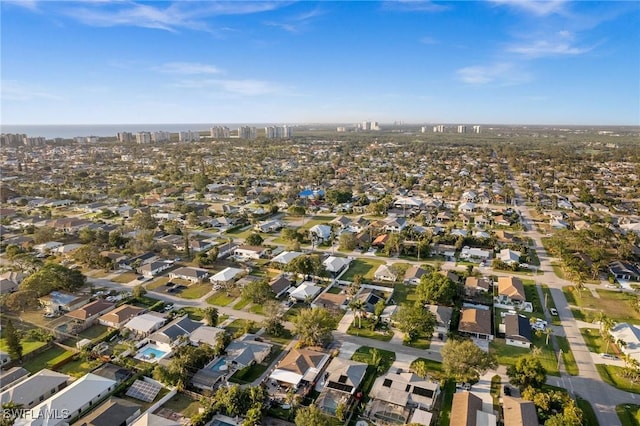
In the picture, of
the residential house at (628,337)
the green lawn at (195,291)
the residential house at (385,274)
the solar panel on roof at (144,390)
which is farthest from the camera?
the residential house at (385,274)

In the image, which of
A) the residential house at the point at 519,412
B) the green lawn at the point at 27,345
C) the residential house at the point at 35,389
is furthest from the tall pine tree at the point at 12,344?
the residential house at the point at 519,412

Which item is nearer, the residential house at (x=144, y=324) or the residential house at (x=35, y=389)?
the residential house at (x=35, y=389)

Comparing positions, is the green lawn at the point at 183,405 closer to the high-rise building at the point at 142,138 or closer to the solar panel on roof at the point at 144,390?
the solar panel on roof at the point at 144,390

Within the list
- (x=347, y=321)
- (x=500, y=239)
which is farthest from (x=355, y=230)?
(x=347, y=321)

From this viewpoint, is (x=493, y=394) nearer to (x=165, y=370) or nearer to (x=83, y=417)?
(x=165, y=370)

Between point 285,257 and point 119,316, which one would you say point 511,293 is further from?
point 119,316

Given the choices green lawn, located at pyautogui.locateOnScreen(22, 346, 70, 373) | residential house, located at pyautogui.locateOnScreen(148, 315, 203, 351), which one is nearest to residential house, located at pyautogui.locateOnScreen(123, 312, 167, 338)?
residential house, located at pyautogui.locateOnScreen(148, 315, 203, 351)
